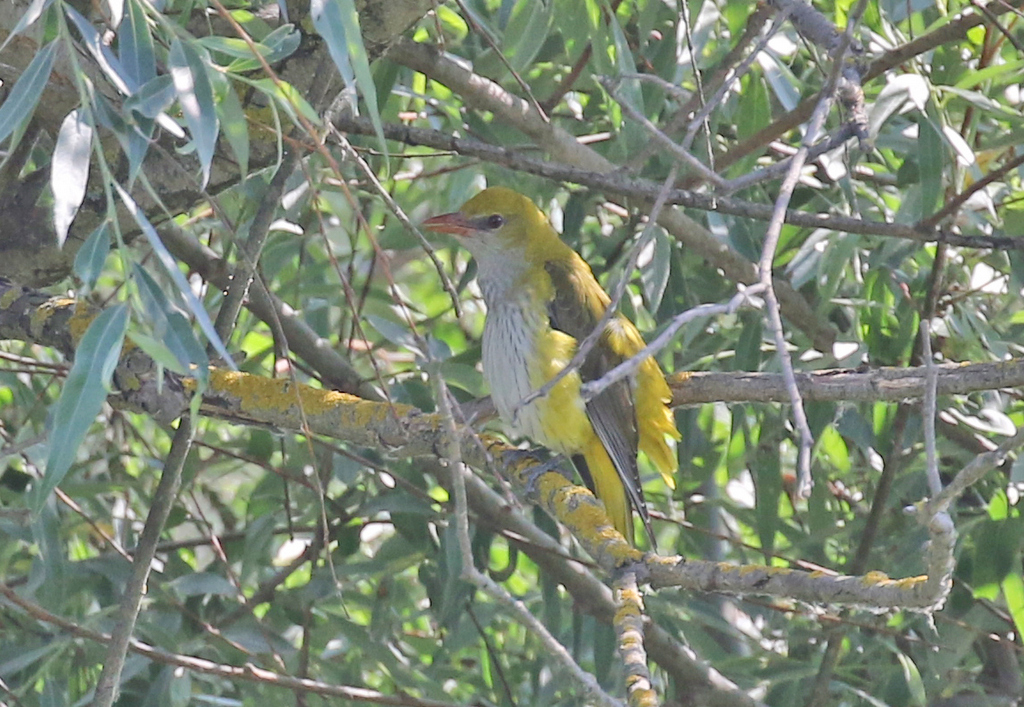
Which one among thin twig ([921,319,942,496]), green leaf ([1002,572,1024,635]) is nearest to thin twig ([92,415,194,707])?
thin twig ([921,319,942,496])

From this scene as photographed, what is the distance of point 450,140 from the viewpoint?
2.82 meters

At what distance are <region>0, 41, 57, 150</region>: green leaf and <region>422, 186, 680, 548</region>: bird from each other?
1665 millimetres

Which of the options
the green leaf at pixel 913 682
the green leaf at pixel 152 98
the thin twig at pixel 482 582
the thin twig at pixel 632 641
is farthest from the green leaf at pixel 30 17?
the green leaf at pixel 913 682

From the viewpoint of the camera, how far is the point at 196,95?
158cm

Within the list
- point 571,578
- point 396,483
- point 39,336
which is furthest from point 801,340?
point 39,336

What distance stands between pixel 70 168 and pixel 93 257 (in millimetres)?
107

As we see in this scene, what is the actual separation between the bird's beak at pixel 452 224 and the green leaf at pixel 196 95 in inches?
86.2

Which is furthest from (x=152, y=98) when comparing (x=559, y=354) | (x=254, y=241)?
(x=559, y=354)

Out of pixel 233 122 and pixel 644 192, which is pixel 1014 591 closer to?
pixel 644 192

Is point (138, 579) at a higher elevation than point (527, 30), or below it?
below

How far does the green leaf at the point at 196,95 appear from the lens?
5.03 feet

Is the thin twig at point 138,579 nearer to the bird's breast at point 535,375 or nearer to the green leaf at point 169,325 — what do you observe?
the green leaf at point 169,325

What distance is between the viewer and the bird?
129 inches

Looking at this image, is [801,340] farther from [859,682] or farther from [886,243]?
[859,682]
